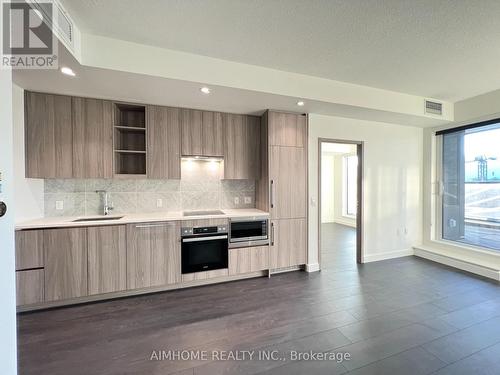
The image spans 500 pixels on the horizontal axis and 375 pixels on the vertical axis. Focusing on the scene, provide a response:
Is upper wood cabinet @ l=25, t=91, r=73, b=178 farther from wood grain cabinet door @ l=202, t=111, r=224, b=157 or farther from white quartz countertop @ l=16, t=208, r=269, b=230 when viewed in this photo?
wood grain cabinet door @ l=202, t=111, r=224, b=157

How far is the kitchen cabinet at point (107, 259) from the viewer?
8.39ft

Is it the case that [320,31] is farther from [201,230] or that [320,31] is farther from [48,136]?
[48,136]

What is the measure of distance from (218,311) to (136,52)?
284cm

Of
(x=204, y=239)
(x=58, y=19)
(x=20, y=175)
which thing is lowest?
(x=204, y=239)

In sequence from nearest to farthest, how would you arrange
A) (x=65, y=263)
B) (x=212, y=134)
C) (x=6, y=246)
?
(x=6, y=246), (x=65, y=263), (x=212, y=134)

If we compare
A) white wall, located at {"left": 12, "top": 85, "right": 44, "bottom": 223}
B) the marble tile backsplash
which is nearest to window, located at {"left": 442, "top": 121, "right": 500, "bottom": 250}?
the marble tile backsplash

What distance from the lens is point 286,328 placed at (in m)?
2.12

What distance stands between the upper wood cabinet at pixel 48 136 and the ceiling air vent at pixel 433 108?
5.26 m

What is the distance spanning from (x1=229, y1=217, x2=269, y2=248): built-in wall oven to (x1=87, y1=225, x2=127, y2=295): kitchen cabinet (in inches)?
53.7

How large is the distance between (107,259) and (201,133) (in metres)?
2.03

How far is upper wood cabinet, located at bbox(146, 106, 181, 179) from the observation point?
3.03 metres

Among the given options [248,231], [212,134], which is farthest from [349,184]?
[212,134]

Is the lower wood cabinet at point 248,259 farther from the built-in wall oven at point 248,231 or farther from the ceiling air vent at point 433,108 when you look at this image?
the ceiling air vent at point 433,108

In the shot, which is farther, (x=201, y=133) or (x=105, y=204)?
(x=201, y=133)
